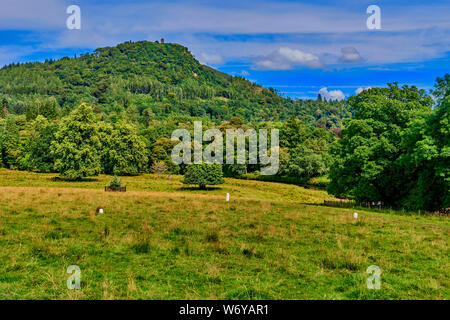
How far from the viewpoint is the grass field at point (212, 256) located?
9.02m

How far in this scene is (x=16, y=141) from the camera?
352ft

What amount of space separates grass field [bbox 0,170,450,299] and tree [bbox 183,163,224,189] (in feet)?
155

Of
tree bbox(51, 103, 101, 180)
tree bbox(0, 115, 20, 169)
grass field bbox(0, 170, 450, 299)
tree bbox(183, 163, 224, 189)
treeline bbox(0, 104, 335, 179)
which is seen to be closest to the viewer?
grass field bbox(0, 170, 450, 299)

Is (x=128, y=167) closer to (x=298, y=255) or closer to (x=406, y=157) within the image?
(x=406, y=157)

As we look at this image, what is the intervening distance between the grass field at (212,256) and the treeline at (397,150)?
13.3 m

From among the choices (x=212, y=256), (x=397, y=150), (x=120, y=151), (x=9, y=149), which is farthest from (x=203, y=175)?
(x=9, y=149)

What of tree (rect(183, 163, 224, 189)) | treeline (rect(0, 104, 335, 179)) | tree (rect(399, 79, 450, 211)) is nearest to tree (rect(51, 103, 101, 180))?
treeline (rect(0, 104, 335, 179))

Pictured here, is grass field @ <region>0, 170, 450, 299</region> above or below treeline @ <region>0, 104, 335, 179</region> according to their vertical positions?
below

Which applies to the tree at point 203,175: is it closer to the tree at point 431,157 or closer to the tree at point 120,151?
the tree at point 120,151

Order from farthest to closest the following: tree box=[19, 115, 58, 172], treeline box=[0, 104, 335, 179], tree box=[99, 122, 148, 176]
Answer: tree box=[99, 122, 148, 176] → tree box=[19, 115, 58, 172] → treeline box=[0, 104, 335, 179]

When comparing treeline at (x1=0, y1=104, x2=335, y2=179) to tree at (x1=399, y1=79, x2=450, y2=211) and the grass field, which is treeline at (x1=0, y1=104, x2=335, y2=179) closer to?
tree at (x1=399, y1=79, x2=450, y2=211)

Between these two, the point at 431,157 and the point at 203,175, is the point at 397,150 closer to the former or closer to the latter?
the point at 431,157

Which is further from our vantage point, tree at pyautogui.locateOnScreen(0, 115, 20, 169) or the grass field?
tree at pyautogui.locateOnScreen(0, 115, 20, 169)

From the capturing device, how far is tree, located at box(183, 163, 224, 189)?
6844cm
